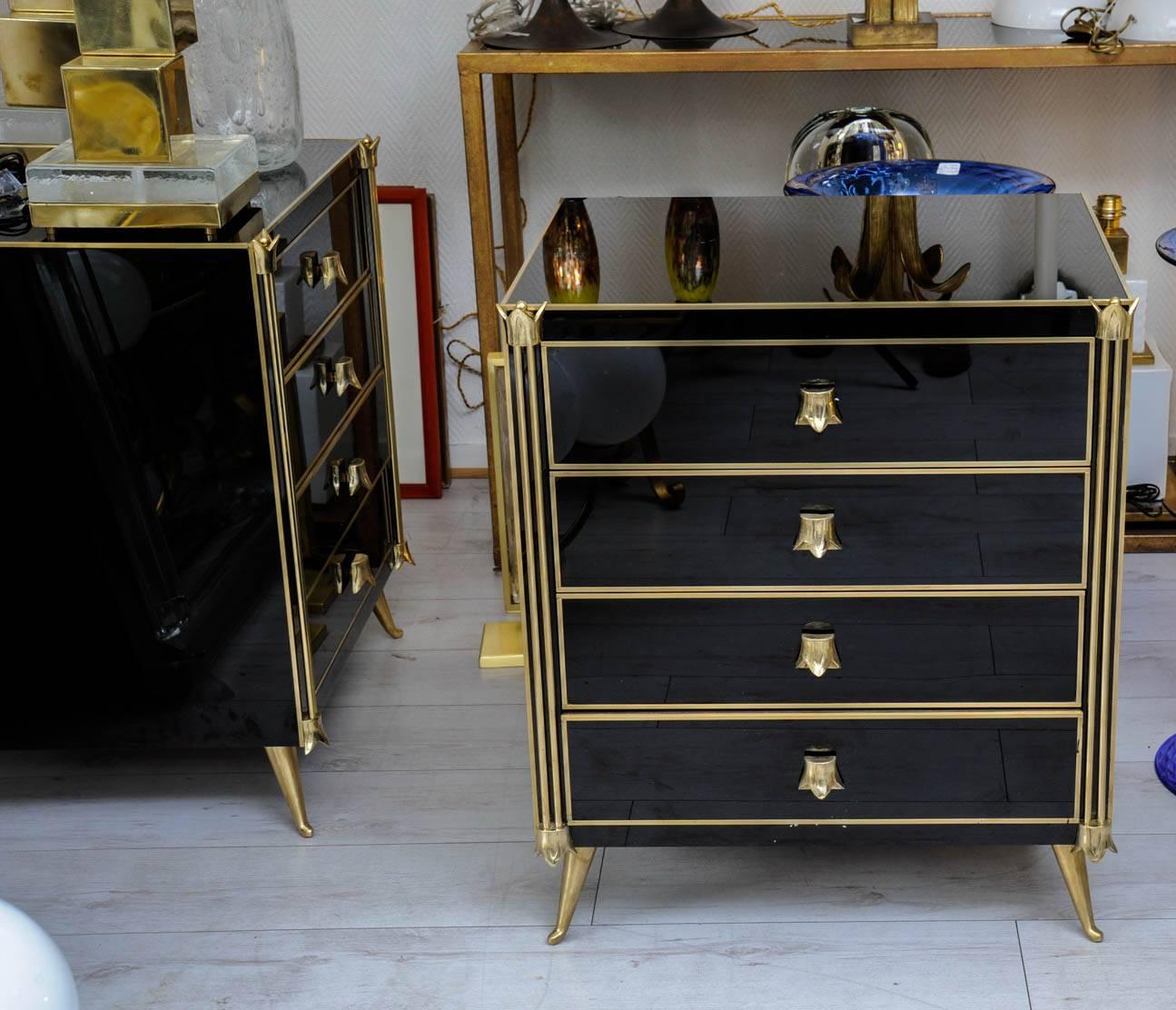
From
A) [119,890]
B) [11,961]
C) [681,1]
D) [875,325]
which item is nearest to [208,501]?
[119,890]

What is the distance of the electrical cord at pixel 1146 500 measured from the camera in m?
2.38

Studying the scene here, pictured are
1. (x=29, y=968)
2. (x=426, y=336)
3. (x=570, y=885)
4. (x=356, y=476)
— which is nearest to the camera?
Answer: (x=29, y=968)

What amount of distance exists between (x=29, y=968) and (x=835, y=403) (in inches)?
31.9

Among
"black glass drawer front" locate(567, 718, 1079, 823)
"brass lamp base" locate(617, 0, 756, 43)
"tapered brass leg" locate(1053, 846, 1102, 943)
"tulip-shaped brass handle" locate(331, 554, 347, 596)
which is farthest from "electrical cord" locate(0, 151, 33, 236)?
"tapered brass leg" locate(1053, 846, 1102, 943)

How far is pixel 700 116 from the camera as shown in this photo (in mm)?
2445

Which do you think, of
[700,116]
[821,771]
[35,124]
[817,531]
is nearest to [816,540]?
[817,531]

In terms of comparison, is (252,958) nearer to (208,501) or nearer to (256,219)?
(208,501)

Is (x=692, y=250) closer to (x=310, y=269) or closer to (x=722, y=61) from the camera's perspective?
(x=310, y=269)

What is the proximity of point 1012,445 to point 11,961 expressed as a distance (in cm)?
93

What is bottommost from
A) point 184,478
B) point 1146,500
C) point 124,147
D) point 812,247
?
point 1146,500

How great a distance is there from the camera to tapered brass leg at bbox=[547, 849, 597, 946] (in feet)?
5.08

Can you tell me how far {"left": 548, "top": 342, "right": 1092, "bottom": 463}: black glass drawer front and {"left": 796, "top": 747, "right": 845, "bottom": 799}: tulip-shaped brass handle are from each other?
12.1 inches

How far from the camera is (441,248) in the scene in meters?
2.58

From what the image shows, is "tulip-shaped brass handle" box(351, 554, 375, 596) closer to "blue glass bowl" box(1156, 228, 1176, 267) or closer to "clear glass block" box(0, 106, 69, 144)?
"clear glass block" box(0, 106, 69, 144)
